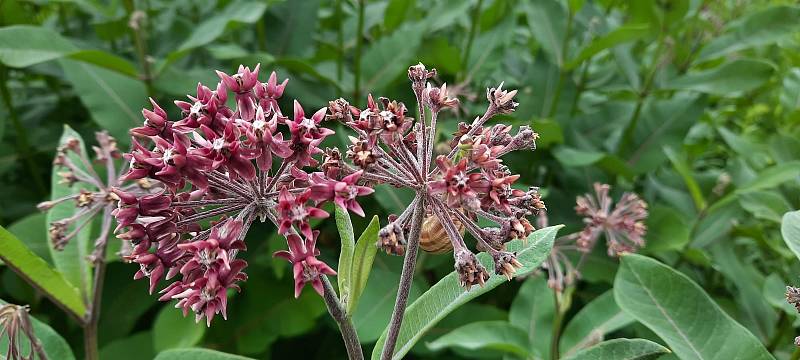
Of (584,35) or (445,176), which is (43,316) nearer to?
(445,176)

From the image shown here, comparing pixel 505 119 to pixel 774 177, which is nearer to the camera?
pixel 774 177

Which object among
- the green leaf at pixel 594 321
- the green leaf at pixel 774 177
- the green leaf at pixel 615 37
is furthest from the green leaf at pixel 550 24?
the green leaf at pixel 594 321

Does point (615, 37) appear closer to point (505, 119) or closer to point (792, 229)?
point (505, 119)

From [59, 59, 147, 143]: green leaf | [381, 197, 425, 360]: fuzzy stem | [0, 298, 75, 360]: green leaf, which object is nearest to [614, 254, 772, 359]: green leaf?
[381, 197, 425, 360]: fuzzy stem

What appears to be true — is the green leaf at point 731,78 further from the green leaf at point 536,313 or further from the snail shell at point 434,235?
A: the snail shell at point 434,235

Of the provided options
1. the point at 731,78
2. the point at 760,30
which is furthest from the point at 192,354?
the point at 760,30

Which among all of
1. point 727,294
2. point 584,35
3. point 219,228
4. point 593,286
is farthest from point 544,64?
point 219,228

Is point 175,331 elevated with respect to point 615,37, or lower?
lower
